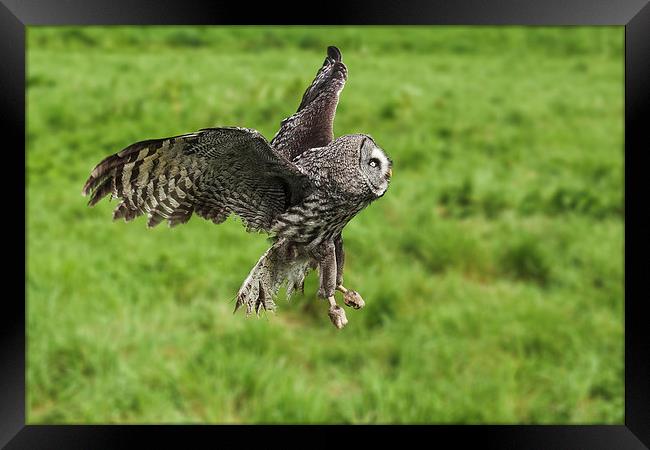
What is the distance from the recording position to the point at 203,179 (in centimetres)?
81

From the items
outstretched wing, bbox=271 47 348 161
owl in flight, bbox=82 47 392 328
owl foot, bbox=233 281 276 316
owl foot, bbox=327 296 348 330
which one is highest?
outstretched wing, bbox=271 47 348 161

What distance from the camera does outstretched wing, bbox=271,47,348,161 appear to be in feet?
3.12

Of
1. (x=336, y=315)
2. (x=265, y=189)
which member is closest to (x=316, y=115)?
(x=265, y=189)

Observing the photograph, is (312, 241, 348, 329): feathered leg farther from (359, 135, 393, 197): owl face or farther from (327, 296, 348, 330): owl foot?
(359, 135, 393, 197): owl face

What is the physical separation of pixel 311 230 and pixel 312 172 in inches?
2.6

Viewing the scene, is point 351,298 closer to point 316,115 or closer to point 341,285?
point 341,285

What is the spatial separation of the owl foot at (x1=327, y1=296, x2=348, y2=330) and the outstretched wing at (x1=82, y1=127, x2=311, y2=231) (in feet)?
0.39

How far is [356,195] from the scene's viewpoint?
800 millimetres

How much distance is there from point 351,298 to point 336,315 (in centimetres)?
5

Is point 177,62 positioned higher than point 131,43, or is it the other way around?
point 177,62

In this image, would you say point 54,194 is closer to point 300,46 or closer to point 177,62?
point 177,62

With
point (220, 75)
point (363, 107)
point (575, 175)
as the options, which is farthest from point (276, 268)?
point (575, 175)

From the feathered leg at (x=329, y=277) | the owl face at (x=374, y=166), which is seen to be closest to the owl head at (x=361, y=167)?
the owl face at (x=374, y=166)

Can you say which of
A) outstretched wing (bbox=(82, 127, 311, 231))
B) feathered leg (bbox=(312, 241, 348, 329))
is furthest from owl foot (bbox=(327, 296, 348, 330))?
outstretched wing (bbox=(82, 127, 311, 231))
